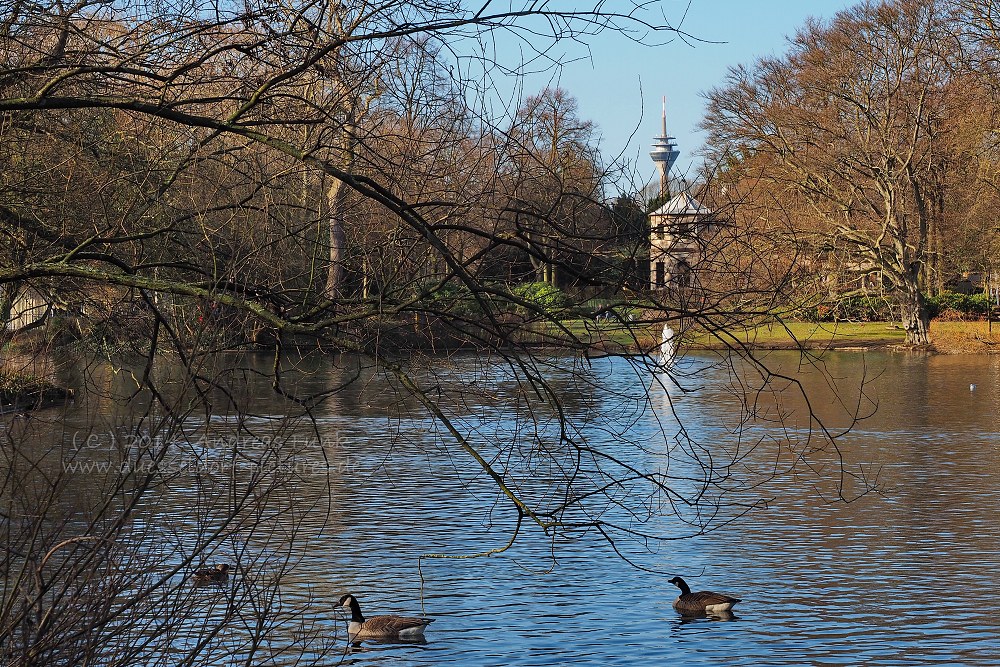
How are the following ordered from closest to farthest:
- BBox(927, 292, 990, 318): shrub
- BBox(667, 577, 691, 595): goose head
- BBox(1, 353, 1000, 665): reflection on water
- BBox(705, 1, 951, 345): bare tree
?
BBox(1, 353, 1000, 665): reflection on water, BBox(667, 577, 691, 595): goose head, BBox(705, 1, 951, 345): bare tree, BBox(927, 292, 990, 318): shrub

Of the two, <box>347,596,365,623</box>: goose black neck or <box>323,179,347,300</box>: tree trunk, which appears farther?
<box>347,596,365,623</box>: goose black neck

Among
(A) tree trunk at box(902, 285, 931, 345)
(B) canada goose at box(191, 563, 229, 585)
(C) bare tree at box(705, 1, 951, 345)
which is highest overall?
→ (C) bare tree at box(705, 1, 951, 345)

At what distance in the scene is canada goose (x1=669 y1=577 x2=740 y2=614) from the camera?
35.8 ft

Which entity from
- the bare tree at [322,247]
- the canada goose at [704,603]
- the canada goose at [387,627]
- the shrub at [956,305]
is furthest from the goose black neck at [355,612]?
the shrub at [956,305]

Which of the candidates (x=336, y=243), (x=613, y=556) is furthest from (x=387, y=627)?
(x=336, y=243)

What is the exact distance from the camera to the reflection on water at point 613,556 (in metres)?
7.63

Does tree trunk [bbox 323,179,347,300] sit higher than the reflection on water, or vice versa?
tree trunk [bbox 323,179,347,300]

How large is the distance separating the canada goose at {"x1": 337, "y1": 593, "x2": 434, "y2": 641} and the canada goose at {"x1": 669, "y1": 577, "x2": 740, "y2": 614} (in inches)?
89.5

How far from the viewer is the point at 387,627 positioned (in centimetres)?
1023

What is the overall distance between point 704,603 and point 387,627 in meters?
2.83

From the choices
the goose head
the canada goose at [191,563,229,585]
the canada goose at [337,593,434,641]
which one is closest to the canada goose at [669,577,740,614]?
the goose head

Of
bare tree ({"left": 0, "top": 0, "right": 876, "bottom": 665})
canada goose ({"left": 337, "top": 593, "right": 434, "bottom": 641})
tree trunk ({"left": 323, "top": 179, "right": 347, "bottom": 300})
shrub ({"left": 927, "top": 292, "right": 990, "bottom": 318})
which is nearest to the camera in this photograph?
bare tree ({"left": 0, "top": 0, "right": 876, "bottom": 665})

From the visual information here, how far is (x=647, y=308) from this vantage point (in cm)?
475

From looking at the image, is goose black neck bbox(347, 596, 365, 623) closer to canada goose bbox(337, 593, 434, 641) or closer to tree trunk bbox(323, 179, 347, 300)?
canada goose bbox(337, 593, 434, 641)
